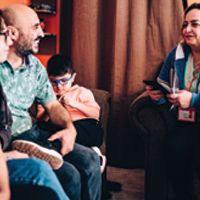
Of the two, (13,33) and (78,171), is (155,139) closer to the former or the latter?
(78,171)

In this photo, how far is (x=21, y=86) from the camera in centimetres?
134

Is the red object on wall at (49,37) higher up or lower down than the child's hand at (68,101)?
higher up

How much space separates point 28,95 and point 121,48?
4.10ft

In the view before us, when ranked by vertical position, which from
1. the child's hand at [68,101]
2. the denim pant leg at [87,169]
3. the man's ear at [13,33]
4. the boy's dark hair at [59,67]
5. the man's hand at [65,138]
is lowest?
the denim pant leg at [87,169]

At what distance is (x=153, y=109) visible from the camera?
1.78 metres

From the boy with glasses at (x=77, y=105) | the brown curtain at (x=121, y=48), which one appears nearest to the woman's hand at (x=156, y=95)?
the boy with glasses at (x=77, y=105)

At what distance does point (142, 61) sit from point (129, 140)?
2.45 ft

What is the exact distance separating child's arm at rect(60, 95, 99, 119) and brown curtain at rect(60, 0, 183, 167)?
710mm

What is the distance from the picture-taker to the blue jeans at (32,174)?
2.61 feet

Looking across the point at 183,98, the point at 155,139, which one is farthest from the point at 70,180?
the point at 183,98

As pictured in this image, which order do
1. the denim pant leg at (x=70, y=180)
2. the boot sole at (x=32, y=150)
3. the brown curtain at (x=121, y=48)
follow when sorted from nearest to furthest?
the boot sole at (x=32, y=150) < the denim pant leg at (x=70, y=180) < the brown curtain at (x=121, y=48)

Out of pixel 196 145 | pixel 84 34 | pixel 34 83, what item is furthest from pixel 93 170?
pixel 84 34

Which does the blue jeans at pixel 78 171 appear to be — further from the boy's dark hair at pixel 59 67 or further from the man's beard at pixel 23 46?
the boy's dark hair at pixel 59 67

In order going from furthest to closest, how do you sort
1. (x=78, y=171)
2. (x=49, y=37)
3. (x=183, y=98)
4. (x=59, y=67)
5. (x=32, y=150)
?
(x=49, y=37)
(x=59, y=67)
(x=183, y=98)
(x=78, y=171)
(x=32, y=150)
